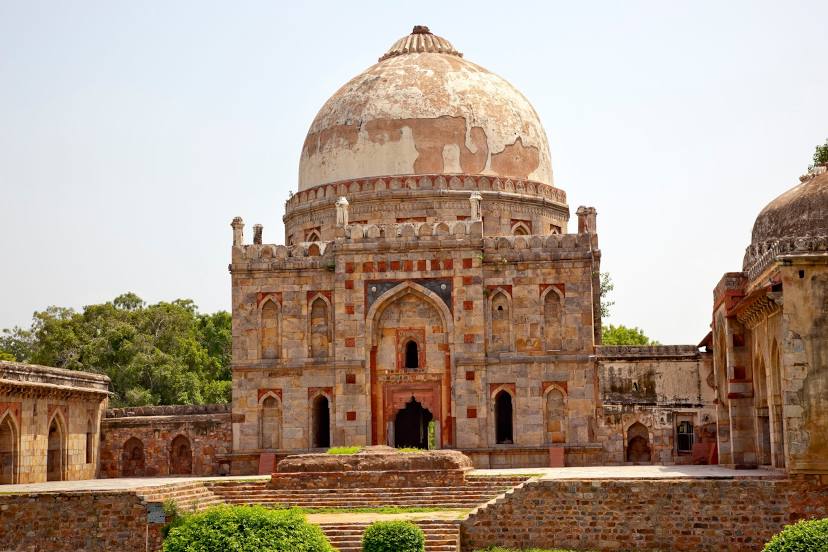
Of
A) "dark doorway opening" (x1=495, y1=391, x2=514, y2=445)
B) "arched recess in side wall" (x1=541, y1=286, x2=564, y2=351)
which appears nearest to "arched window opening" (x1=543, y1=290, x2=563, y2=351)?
"arched recess in side wall" (x1=541, y1=286, x2=564, y2=351)

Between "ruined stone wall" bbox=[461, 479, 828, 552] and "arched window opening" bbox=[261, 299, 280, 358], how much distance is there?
1125 centimetres

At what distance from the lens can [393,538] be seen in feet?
74.5

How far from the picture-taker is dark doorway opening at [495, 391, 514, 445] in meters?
34.2

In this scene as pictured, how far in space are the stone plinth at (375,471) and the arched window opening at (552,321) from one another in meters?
6.07

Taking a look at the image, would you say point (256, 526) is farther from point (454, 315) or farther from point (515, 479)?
point (454, 315)

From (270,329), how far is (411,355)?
382cm

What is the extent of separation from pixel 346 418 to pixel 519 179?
8.97 m

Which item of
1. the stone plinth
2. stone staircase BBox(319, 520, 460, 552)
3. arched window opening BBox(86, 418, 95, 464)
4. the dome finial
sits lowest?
stone staircase BBox(319, 520, 460, 552)

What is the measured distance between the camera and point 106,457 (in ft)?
120

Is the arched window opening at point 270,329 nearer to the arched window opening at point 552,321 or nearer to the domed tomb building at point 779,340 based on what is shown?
the arched window opening at point 552,321

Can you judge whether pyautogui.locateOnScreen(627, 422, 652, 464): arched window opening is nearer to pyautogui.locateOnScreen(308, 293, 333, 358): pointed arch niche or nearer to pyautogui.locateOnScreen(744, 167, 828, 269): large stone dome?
pyautogui.locateOnScreen(744, 167, 828, 269): large stone dome

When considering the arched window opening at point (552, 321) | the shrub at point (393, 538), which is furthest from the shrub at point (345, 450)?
the shrub at point (393, 538)

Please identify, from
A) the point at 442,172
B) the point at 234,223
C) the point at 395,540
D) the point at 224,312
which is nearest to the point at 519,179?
the point at 442,172

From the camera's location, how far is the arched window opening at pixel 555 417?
3362cm
